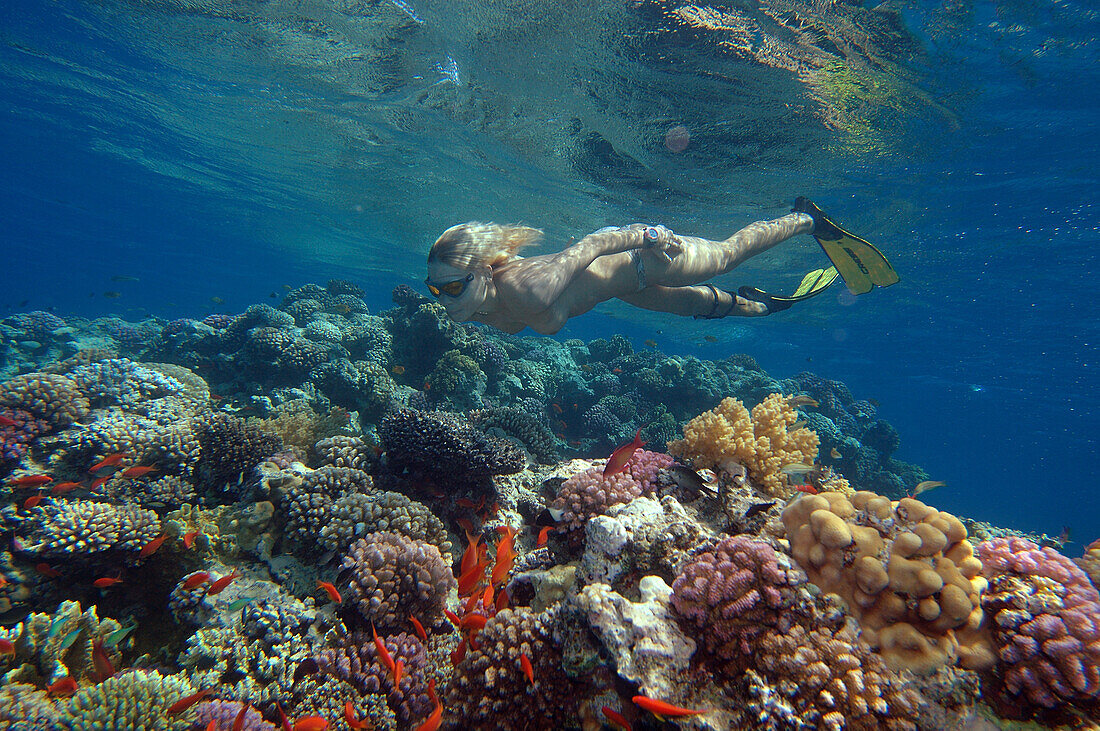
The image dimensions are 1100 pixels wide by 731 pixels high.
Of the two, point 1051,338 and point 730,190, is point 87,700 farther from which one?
point 1051,338

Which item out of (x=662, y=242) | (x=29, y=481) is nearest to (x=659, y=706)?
(x=662, y=242)

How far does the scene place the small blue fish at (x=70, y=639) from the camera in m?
3.05

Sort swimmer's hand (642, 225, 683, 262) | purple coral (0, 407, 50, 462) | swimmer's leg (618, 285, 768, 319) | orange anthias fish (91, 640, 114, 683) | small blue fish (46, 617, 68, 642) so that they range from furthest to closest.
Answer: swimmer's leg (618, 285, 768, 319) → swimmer's hand (642, 225, 683, 262) → purple coral (0, 407, 50, 462) → small blue fish (46, 617, 68, 642) → orange anthias fish (91, 640, 114, 683)

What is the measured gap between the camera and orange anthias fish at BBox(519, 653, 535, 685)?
86.7 inches

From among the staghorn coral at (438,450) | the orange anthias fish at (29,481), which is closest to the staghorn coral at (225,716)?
the staghorn coral at (438,450)

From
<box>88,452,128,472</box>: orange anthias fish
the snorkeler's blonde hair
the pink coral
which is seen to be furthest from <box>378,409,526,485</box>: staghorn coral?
<box>88,452,128,472</box>: orange anthias fish

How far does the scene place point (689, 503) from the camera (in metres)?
3.71

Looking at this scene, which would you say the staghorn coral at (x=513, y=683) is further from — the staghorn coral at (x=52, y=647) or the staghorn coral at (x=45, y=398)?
the staghorn coral at (x=45, y=398)

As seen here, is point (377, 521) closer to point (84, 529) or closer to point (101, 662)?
point (101, 662)

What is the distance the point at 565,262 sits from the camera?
5.01 metres

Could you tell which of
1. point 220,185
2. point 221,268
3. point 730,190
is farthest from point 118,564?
point 221,268

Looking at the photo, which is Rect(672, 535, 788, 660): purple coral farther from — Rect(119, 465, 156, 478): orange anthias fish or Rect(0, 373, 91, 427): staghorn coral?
Rect(0, 373, 91, 427): staghorn coral

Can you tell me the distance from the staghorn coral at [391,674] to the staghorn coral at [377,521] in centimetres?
91

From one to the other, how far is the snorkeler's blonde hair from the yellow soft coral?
2.84m
